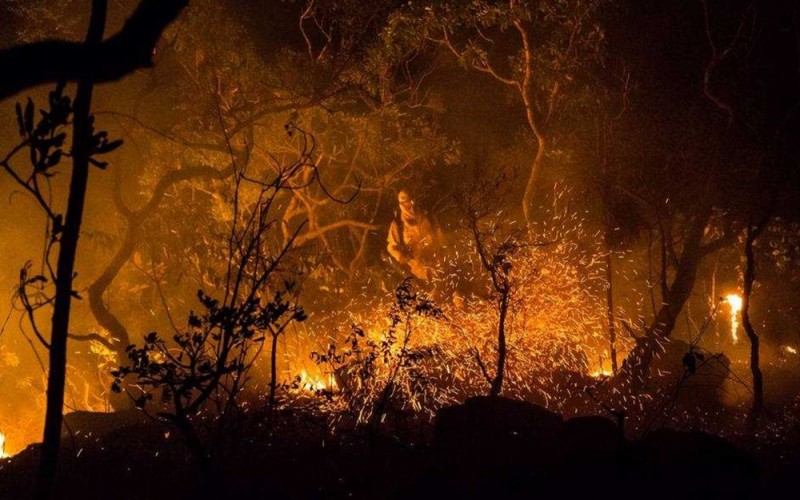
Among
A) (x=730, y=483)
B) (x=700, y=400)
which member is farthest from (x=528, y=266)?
(x=730, y=483)

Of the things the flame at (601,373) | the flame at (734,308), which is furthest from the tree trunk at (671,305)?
the flame at (734,308)

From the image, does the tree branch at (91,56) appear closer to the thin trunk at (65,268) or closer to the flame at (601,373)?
the thin trunk at (65,268)

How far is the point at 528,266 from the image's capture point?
12.2 metres

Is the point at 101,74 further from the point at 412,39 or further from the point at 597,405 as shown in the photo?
the point at 412,39

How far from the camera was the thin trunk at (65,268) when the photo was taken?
397 cm

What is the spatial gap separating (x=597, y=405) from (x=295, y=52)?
1006 centimetres

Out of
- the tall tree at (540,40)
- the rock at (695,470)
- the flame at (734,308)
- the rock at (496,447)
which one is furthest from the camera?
the flame at (734,308)

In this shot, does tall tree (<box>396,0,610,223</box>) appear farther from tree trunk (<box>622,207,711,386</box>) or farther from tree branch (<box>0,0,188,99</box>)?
tree branch (<box>0,0,188,99</box>)

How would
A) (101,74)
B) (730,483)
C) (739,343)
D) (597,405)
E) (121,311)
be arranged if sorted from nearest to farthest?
(101,74) < (730,483) < (597,405) < (739,343) < (121,311)

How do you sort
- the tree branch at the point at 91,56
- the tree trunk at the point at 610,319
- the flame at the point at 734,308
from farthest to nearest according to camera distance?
1. the flame at the point at 734,308
2. the tree trunk at the point at 610,319
3. the tree branch at the point at 91,56

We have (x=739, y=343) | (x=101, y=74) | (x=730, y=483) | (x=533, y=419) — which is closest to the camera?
(x=101, y=74)

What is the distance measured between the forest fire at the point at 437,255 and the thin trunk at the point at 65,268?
0.52 meters

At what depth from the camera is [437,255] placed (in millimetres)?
15852

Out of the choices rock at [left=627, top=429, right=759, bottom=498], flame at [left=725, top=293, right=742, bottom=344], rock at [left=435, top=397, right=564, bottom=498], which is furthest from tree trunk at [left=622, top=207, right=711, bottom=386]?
rock at [left=627, top=429, right=759, bottom=498]
